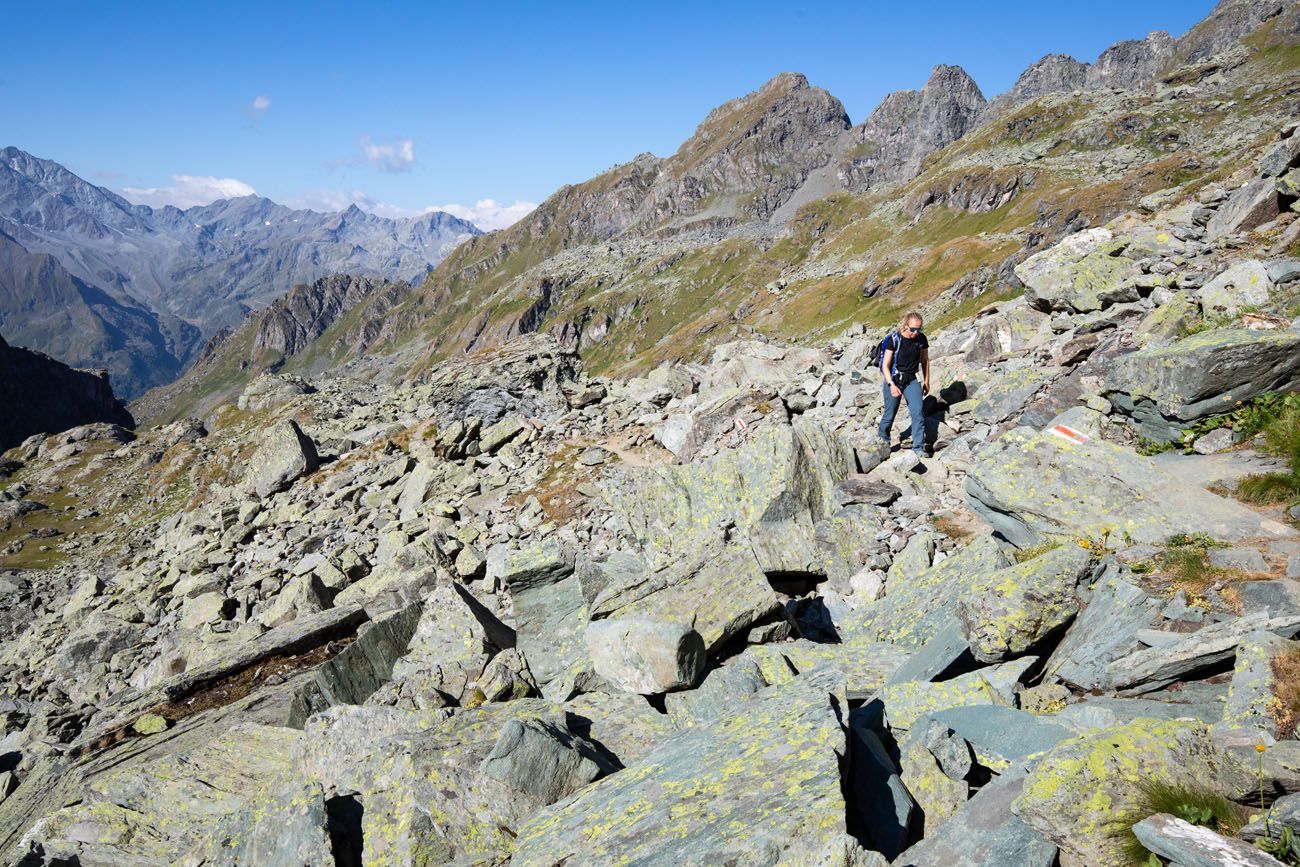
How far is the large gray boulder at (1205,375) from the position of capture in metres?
11.0

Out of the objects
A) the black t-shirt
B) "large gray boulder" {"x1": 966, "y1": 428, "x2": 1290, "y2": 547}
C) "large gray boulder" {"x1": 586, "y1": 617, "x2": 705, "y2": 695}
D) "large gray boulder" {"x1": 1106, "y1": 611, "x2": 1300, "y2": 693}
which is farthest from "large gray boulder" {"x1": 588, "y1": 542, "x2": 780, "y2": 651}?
the black t-shirt

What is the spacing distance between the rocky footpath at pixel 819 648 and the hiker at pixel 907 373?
117 cm

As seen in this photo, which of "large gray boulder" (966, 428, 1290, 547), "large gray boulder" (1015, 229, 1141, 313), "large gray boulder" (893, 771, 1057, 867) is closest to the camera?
"large gray boulder" (893, 771, 1057, 867)

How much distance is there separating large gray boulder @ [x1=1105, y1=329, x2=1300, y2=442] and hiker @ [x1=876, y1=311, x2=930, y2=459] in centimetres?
495

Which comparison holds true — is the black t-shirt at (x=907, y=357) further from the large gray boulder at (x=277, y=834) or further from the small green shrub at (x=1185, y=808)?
the large gray boulder at (x=277, y=834)

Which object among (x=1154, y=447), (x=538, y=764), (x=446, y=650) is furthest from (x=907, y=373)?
(x=538, y=764)

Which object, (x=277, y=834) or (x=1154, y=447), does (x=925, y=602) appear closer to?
(x=1154, y=447)

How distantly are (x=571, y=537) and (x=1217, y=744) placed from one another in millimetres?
16627


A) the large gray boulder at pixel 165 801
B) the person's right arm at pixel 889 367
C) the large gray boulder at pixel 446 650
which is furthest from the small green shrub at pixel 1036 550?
the large gray boulder at pixel 165 801

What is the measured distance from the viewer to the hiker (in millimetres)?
17219

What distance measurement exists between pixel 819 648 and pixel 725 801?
15.1 feet

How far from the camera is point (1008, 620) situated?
8.51 m

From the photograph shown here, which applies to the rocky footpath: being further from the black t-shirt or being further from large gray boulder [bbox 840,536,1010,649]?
the black t-shirt

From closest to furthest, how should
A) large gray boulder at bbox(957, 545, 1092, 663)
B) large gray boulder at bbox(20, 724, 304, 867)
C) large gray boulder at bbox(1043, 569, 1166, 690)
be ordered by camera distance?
large gray boulder at bbox(1043, 569, 1166, 690), large gray boulder at bbox(957, 545, 1092, 663), large gray boulder at bbox(20, 724, 304, 867)
